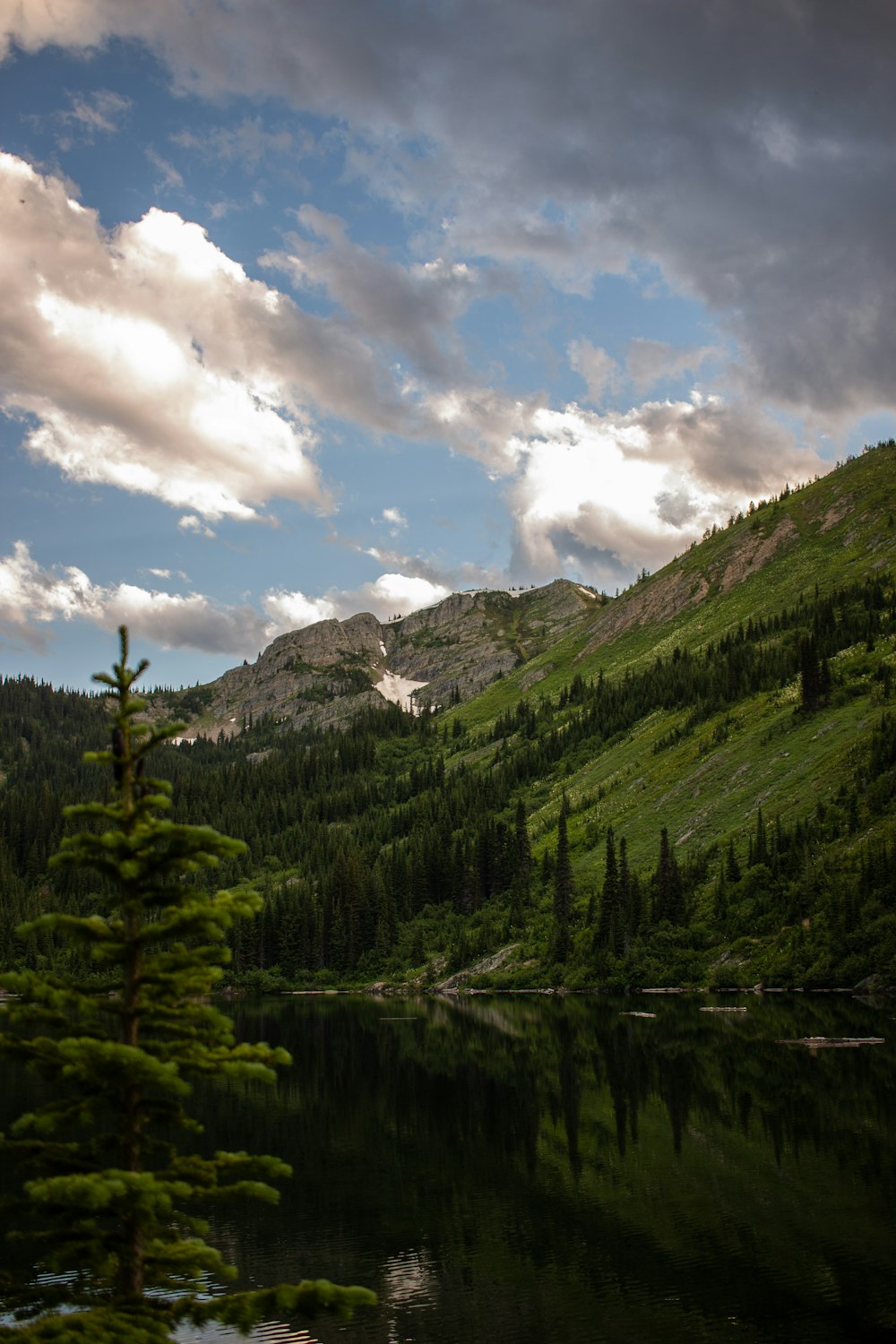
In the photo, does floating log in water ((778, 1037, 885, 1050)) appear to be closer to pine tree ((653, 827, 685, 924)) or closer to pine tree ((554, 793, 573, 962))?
pine tree ((653, 827, 685, 924))

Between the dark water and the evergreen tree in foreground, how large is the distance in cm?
1527

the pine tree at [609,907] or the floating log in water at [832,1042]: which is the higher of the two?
the pine tree at [609,907]

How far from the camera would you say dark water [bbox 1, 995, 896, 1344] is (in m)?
29.2

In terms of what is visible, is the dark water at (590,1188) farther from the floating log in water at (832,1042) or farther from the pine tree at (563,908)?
the pine tree at (563,908)

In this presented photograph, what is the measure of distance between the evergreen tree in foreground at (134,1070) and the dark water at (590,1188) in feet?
50.1

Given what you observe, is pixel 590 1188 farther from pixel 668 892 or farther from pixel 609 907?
pixel 609 907

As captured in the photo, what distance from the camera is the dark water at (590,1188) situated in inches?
1148

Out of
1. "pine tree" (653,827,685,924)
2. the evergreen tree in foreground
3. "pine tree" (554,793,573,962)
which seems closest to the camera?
the evergreen tree in foreground

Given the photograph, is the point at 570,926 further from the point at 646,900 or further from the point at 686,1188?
the point at 686,1188

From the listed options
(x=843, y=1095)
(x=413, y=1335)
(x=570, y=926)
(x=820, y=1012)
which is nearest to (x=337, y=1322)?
(x=413, y=1335)

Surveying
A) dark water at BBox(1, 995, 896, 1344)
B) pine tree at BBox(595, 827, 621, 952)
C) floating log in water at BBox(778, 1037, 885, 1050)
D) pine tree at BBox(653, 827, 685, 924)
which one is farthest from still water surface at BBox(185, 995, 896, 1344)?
pine tree at BBox(595, 827, 621, 952)

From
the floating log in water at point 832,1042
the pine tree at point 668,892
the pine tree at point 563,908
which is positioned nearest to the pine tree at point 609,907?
the pine tree at point 563,908

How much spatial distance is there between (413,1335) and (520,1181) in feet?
52.1

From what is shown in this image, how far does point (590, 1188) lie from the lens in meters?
41.3
